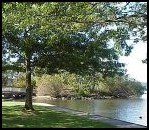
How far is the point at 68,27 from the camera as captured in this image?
15.5 meters

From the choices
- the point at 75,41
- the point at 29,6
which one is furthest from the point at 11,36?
the point at 29,6

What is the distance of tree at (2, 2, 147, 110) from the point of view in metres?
14.3

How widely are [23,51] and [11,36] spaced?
5.13 feet

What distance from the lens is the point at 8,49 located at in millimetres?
22828

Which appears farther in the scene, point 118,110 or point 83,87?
point 83,87

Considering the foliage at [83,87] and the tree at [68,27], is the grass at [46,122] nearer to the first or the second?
the tree at [68,27]

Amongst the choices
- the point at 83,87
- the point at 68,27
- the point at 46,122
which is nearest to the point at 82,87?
the point at 83,87

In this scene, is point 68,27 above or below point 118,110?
above

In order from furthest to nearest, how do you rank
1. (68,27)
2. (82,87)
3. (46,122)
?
(82,87), (46,122), (68,27)

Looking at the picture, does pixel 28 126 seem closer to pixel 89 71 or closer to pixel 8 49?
pixel 8 49

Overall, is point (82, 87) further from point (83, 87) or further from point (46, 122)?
point (46, 122)

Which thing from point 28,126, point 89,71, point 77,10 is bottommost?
point 28,126

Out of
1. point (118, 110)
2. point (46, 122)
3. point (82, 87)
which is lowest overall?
point (118, 110)

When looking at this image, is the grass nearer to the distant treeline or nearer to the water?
the water
